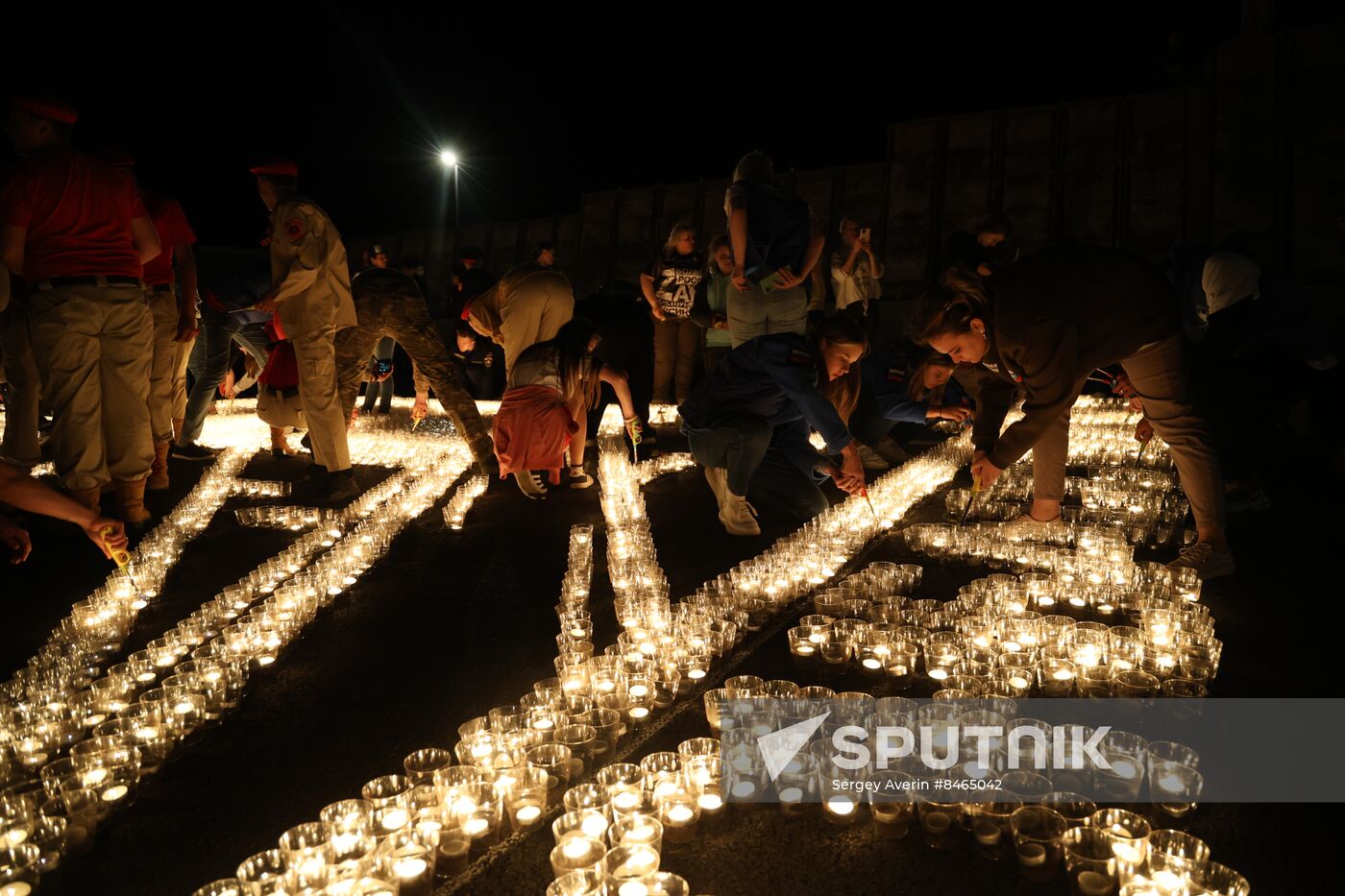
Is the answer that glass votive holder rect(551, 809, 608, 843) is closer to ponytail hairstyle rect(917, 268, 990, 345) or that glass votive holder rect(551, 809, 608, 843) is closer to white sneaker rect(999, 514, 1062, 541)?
ponytail hairstyle rect(917, 268, 990, 345)

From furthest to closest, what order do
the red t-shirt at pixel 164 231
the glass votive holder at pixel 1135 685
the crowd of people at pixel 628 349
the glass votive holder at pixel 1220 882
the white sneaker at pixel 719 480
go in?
1. the red t-shirt at pixel 164 231
2. the white sneaker at pixel 719 480
3. the crowd of people at pixel 628 349
4. the glass votive holder at pixel 1135 685
5. the glass votive holder at pixel 1220 882

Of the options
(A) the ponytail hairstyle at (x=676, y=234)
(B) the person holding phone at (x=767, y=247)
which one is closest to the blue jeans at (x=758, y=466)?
(B) the person holding phone at (x=767, y=247)

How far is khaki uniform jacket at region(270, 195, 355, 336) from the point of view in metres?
5.16

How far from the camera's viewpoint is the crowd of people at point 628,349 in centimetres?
386

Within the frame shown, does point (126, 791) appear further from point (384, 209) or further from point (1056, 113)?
point (384, 209)

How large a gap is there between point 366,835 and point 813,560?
8.11 feet

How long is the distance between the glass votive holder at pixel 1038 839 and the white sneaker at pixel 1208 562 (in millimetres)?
2198

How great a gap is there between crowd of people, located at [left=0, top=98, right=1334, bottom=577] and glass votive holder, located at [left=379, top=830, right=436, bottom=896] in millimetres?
1914

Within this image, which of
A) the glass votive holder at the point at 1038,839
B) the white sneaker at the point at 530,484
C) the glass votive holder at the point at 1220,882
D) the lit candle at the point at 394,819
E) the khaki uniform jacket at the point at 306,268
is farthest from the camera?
the white sneaker at the point at 530,484

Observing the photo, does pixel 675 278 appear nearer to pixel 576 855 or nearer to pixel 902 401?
pixel 902 401

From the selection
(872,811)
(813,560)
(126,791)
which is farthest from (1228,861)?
(126,791)

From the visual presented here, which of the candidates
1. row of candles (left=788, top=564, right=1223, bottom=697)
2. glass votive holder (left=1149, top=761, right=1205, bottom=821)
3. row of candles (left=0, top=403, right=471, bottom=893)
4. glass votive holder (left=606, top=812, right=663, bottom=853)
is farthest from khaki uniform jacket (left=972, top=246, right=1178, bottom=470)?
row of candles (left=0, top=403, right=471, bottom=893)

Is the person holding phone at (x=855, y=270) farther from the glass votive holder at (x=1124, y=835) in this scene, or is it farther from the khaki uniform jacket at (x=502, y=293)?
the glass votive holder at (x=1124, y=835)

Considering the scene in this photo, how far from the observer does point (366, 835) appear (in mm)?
1976
